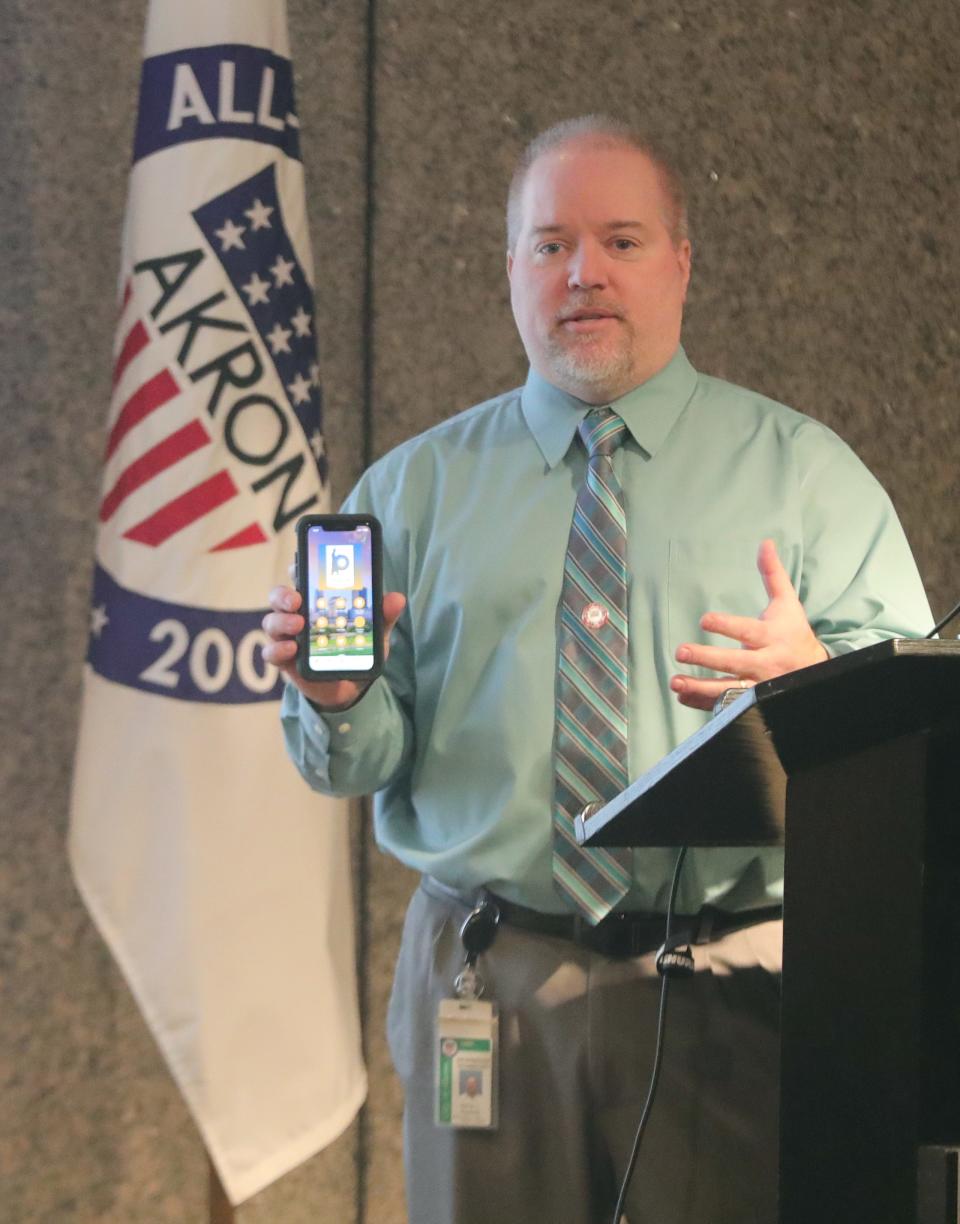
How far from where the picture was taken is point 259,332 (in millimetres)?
1993

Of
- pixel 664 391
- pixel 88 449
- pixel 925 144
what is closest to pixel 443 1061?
pixel 664 391

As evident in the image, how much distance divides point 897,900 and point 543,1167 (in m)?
0.78

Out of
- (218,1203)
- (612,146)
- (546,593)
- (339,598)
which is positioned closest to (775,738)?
(339,598)

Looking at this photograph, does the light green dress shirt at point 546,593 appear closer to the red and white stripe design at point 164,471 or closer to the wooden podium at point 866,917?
the red and white stripe design at point 164,471

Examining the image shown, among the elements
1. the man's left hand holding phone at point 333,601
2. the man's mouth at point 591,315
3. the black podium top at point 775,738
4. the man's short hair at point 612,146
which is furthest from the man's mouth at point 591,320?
the black podium top at point 775,738

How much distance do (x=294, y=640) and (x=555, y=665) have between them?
0.31 metres

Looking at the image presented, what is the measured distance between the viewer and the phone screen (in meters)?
1.32

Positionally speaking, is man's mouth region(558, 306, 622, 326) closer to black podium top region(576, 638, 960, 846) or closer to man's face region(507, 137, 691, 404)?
man's face region(507, 137, 691, 404)

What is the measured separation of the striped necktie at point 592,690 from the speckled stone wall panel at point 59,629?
1.09m

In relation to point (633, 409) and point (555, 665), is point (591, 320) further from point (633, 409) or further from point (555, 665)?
point (555, 665)

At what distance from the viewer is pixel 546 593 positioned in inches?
60.1

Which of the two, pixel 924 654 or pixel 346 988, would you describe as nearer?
pixel 924 654

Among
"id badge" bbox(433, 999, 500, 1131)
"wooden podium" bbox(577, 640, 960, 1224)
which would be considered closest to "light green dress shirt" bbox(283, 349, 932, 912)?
"id badge" bbox(433, 999, 500, 1131)

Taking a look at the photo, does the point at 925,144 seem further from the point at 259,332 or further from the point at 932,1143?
the point at 932,1143
